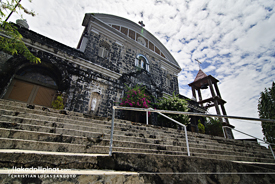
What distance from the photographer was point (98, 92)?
8664 millimetres

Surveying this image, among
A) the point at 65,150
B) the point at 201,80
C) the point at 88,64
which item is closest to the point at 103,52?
the point at 88,64

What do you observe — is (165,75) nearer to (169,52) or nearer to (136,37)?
(169,52)

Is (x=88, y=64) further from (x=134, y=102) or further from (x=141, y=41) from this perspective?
(x=141, y=41)

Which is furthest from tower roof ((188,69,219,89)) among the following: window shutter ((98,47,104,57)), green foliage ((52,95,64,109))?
green foliage ((52,95,64,109))

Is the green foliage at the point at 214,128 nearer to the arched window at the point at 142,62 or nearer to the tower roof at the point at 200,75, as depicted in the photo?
the tower roof at the point at 200,75

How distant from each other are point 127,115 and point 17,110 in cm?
646

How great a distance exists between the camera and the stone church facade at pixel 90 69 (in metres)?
6.90

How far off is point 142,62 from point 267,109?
12488mm

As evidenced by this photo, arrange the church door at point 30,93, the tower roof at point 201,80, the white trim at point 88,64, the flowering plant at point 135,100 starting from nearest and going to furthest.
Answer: the church door at point 30,93 → the white trim at point 88,64 → the flowering plant at point 135,100 → the tower roof at point 201,80

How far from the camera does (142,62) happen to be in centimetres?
1264

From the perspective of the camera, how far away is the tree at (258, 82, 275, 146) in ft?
38.5

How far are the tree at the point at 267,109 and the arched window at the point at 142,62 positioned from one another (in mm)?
11739

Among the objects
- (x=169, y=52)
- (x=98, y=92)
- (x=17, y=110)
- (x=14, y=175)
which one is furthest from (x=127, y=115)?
(x=169, y=52)

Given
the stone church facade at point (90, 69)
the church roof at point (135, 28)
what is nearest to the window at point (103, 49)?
the stone church facade at point (90, 69)
